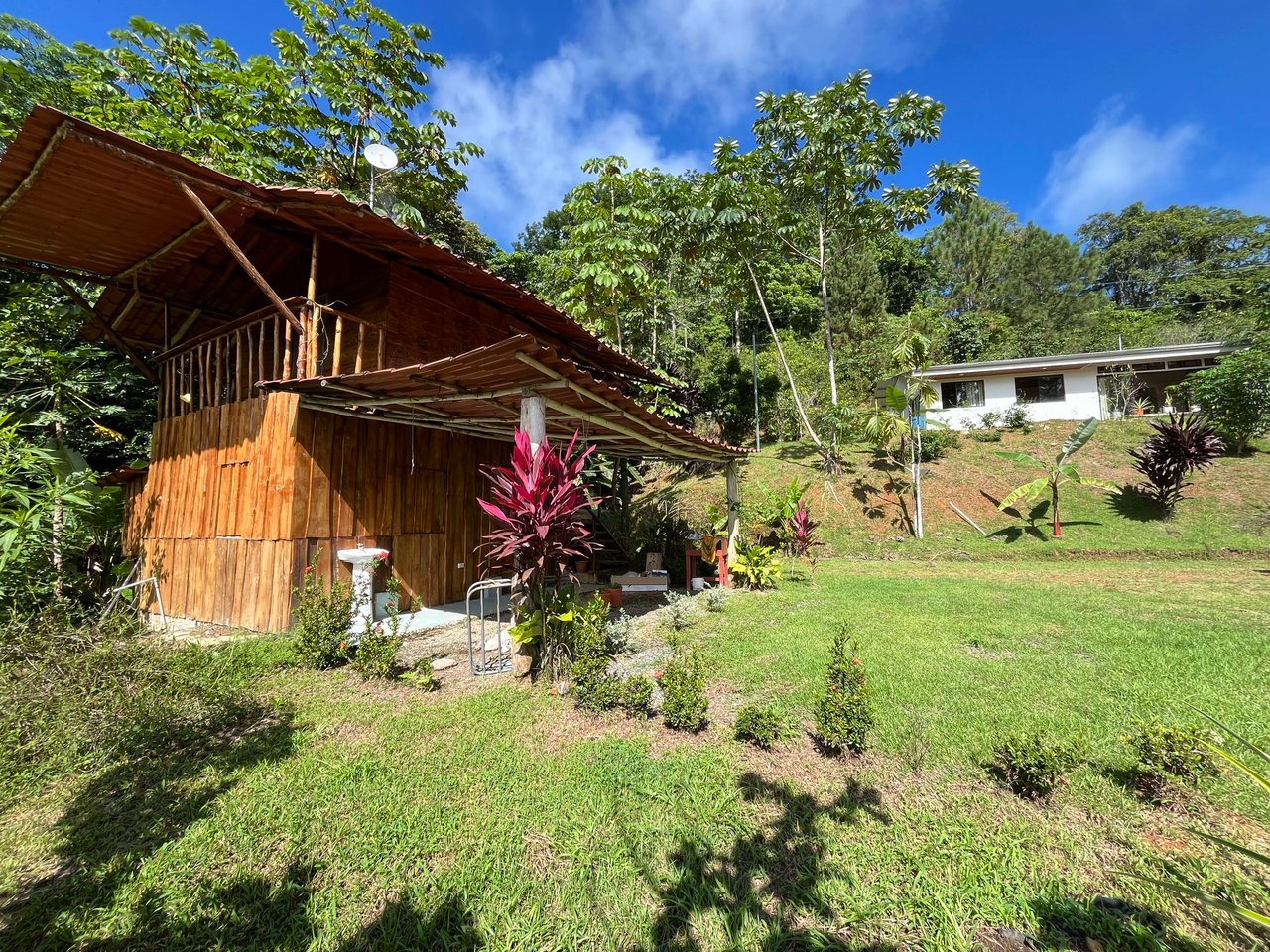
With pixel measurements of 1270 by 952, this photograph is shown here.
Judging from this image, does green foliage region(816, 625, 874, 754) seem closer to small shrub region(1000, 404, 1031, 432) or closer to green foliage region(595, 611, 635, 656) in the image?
green foliage region(595, 611, 635, 656)

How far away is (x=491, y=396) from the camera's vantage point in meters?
5.51

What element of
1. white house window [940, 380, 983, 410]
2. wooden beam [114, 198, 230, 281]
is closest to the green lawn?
wooden beam [114, 198, 230, 281]

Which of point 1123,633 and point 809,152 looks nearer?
point 1123,633

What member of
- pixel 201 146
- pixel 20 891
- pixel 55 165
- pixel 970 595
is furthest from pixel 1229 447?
pixel 201 146

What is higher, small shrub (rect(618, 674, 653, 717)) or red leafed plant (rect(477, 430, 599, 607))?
red leafed plant (rect(477, 430, 599, 607))

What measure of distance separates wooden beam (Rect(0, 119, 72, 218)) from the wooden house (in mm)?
24

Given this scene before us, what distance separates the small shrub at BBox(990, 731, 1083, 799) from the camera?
2910 mm

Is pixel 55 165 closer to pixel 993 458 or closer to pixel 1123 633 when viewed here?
pixel 1123 633

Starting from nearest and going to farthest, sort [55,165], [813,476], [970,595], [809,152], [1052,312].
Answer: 1. [55,165]
2. [970,595]
3. [809,152]
4. [813,476]
5. [1052,312]

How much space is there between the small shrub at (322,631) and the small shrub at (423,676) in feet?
3.00

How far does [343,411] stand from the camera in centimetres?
692

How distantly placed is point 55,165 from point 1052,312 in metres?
41.5

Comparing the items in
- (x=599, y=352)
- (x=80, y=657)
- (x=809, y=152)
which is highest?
(x=809, y=152)

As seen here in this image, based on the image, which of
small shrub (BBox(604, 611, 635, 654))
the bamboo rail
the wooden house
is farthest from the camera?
the bamboo rail
